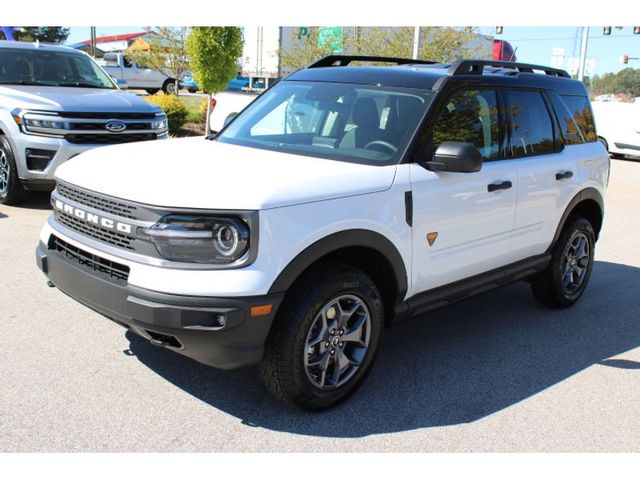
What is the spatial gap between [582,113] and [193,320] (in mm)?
4154

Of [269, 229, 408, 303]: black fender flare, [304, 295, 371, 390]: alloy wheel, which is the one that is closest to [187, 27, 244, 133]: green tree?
[269, 229, 408, 303]: black fender flare

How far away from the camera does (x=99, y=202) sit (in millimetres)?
3469

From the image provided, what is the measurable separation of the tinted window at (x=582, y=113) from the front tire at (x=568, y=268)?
0.76 metres

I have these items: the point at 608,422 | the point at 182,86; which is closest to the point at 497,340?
the point at 608,422

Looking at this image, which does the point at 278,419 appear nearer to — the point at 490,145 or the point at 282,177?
the point at 282,177

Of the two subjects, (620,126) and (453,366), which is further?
(620,126)

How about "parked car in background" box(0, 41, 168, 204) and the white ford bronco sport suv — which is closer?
the white ford bronco sport suv

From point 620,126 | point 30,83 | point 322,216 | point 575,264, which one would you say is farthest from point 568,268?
point 620,126

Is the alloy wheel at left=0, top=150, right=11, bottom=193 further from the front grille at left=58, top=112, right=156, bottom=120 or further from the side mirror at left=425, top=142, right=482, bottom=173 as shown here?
the side mirror at left=425, top=142, right=482, bottom=173

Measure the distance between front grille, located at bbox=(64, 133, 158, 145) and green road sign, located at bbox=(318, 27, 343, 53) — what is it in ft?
45.5

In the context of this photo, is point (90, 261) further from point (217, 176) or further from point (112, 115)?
point (112, 115)

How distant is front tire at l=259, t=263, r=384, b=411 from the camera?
11.0 ft

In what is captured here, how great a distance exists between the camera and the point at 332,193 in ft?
11.3

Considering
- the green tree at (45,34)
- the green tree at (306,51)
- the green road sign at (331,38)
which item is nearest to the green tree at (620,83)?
the green tree at (45,34)
